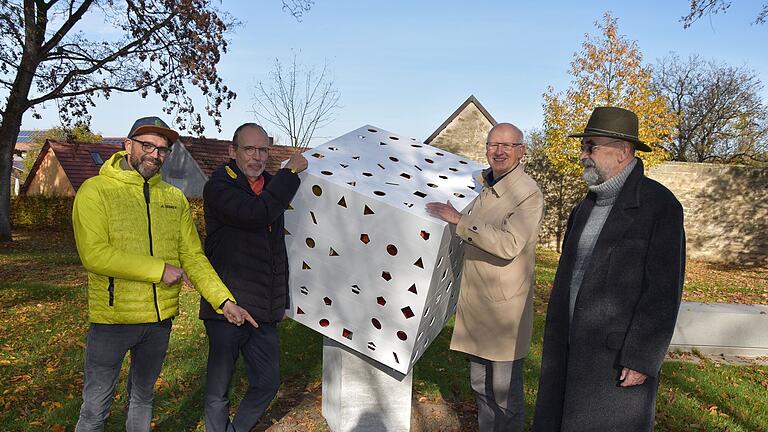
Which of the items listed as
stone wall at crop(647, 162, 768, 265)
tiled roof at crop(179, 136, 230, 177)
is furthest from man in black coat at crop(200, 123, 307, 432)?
tiled roof at crop(179, 136, 230, 177)

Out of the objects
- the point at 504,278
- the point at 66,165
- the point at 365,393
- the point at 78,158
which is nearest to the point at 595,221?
the point at 504,278

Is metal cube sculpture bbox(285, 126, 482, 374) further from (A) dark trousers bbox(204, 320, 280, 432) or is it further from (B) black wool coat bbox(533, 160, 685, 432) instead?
(B) black wool coat bbox(533, 160, 685, 432)

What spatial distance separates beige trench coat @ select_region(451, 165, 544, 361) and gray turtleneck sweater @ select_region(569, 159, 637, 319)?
0.52 m

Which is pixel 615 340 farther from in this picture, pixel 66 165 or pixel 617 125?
pixel 66 165

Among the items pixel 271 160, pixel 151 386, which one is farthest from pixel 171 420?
pixel 271 160

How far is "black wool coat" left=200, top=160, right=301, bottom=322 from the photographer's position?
122 inches

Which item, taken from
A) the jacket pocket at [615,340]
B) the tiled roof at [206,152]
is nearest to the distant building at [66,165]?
the tiled roof at [206,152]

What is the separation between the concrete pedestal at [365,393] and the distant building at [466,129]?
16006 millimetres

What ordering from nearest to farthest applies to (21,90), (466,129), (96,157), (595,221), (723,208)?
(595,221)
(21,90)
(723,208)
(466,129)
(96,157)

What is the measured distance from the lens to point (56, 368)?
5.53m

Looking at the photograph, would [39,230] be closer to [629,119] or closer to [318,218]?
[318,218]

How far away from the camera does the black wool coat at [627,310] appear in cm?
226

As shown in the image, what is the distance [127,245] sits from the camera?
9.16 feet

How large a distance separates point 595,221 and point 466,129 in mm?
17237
